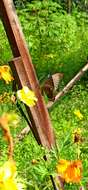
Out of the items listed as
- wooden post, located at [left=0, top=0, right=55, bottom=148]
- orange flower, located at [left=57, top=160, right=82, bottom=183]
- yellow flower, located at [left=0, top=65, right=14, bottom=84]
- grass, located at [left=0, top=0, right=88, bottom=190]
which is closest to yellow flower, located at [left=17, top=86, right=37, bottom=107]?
wooden post, located at [left=0, top=0, right=55, bottom=148]

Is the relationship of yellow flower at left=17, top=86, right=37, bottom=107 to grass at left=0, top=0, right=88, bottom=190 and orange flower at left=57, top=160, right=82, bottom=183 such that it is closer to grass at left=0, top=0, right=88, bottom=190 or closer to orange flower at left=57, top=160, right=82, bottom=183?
orange flower at left=57, top=160, right=82, bottom=183

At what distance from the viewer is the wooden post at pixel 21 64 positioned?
3.78 ft

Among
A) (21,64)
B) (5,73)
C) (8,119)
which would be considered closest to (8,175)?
(8,119)

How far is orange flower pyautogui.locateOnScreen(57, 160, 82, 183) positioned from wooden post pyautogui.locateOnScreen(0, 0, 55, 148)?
66 mm

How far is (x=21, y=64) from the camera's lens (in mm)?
1178

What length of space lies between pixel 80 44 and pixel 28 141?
391cm

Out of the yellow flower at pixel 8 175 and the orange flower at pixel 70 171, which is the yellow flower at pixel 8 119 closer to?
the yellow flower at pixel 8 175

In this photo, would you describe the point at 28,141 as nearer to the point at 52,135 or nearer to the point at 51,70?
the point at 52,135

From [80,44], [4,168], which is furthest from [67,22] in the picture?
[4,168]

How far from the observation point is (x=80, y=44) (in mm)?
7066

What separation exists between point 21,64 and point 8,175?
21.4 inches

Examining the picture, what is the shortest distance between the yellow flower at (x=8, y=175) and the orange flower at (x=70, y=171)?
51 centimetres

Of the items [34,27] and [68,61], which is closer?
[68,61]

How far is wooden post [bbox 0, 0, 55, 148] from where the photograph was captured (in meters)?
1.15
